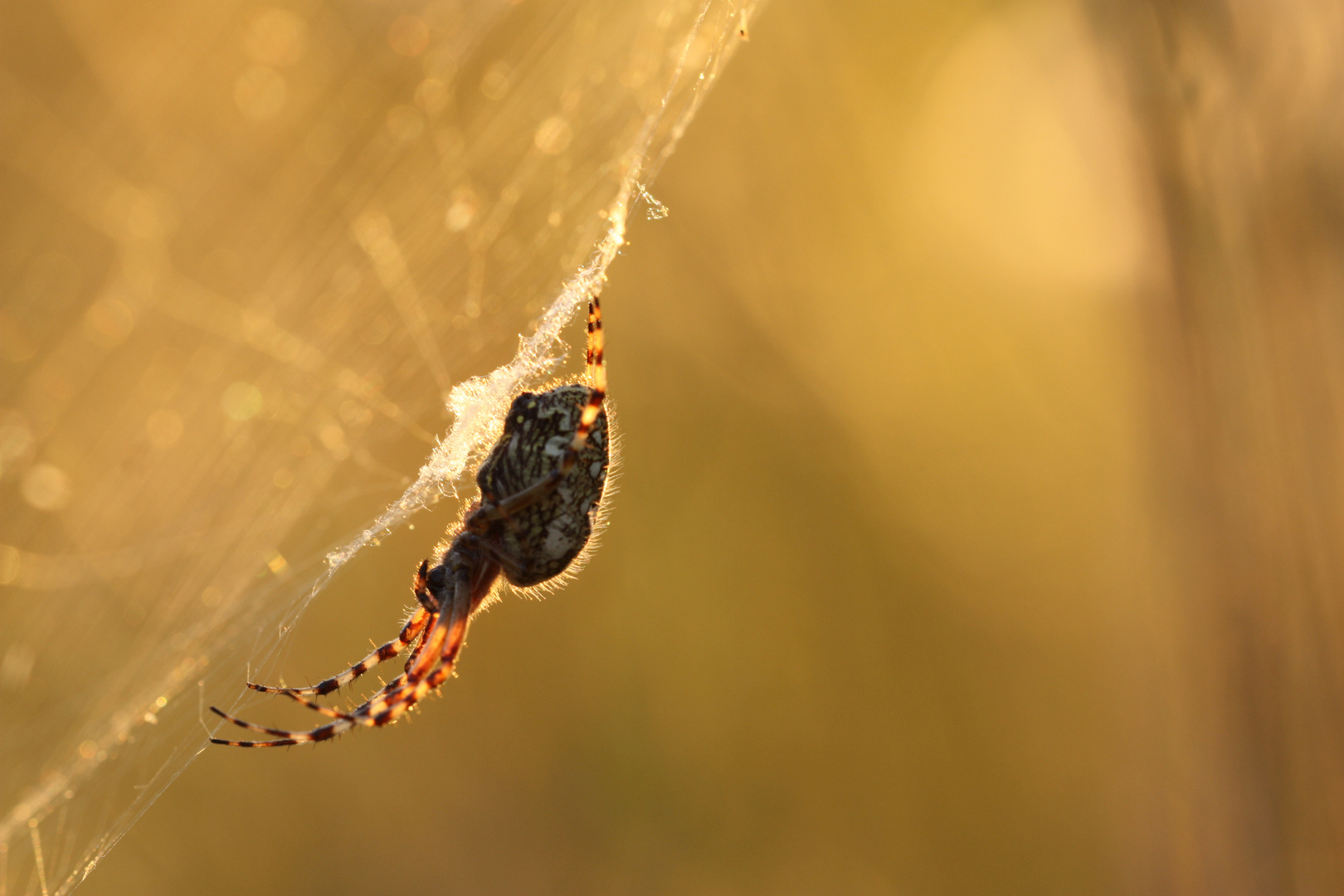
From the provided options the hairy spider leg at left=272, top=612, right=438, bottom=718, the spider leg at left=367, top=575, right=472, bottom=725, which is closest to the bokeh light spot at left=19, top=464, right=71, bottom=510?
the hairy spider leg at left=272, top=612, right=438, bottom=718

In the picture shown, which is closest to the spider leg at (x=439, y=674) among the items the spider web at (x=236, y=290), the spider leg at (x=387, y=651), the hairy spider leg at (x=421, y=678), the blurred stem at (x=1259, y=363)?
the hairy spider leg at (x=421, y=678)

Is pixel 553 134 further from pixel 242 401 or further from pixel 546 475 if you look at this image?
pixel 242 401

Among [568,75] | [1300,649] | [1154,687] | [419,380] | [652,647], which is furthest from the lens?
[652,647]

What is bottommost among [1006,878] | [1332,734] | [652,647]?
[1006,878]

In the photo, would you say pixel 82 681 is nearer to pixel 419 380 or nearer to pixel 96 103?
pixel 419 380

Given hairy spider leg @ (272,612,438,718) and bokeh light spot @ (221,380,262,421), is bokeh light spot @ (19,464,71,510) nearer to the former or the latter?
bokeh light spot @ (221,380,262,421)

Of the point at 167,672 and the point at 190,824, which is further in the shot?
the point at 190,824

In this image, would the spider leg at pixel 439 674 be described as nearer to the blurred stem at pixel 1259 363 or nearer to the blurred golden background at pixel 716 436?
the blurred golden background at pixel 716 436

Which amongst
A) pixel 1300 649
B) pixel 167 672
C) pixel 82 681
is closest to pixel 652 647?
pixel 167 672
